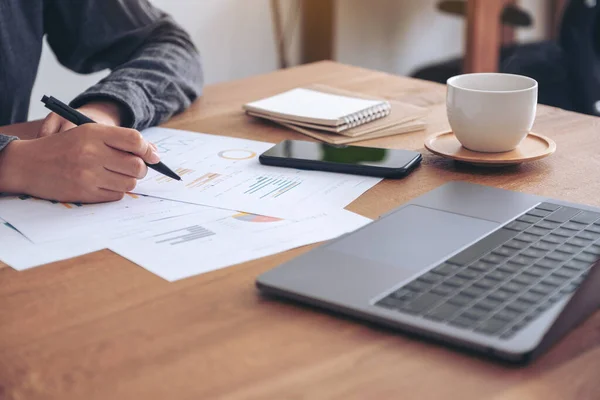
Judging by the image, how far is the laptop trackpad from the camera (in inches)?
25.5

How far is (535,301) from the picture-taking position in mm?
562

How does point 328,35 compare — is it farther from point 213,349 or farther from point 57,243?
point 213,349

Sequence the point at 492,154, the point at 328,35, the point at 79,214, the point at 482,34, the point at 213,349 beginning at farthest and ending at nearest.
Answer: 1. the point at 328,35
2. the point at 482,34
3. the point at 492,154
4. the point at 79,214
5. the point at 213,349

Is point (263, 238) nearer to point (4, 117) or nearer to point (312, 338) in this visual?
point (312, 338)

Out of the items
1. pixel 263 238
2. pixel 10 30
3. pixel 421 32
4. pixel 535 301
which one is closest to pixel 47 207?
pixel 263 238

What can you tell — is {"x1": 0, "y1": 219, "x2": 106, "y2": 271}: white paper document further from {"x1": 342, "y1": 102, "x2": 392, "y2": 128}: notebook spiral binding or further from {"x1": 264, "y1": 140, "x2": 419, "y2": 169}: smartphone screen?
{"x1": 342, "y1": 102, "x2": 392, "y2": 128}: notebook spiral binding

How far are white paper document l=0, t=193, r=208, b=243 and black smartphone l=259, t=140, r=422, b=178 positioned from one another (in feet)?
0.53

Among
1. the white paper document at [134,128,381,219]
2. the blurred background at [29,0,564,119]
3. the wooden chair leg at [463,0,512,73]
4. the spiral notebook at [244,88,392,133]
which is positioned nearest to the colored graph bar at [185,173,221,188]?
the white paper document at [134,128,381,219]

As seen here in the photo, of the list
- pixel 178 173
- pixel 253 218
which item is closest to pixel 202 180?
pixel 178 173

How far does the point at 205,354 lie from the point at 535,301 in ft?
0.79

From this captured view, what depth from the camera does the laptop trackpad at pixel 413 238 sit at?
2.13 ft

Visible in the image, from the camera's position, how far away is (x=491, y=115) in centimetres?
91

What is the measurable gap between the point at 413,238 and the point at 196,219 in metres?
0.23

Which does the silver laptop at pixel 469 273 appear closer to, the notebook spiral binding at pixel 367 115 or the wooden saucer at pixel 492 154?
the wooden saucer at pixel 492 154
